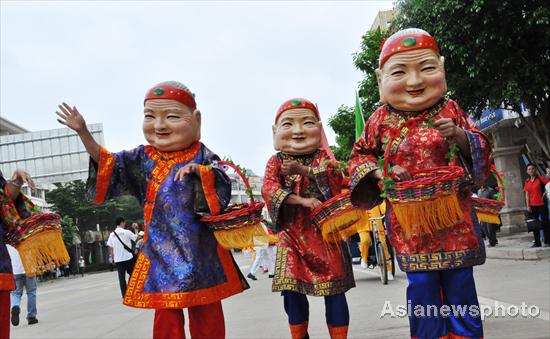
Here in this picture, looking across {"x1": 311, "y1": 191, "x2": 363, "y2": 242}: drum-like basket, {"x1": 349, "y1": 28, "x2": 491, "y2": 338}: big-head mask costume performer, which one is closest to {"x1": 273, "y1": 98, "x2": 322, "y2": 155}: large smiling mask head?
{"x1": 311, "y1": 191, "x2": 363, "y2": 242}: drum-like basket

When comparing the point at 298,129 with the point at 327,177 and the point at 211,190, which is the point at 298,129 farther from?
the point at 211,190

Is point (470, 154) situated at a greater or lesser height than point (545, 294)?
greater

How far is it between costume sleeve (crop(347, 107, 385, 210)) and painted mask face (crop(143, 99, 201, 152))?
42.4 inches

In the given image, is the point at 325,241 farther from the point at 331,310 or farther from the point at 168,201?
the point at 168,201

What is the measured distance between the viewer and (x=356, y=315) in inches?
261

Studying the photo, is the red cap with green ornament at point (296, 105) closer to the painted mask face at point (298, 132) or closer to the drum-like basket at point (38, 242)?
the painted mask face at point (298, 132)

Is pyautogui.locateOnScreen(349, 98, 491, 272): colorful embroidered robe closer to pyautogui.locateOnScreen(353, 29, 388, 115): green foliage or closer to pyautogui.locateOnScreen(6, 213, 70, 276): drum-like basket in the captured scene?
pyautogui.locateOnScreen(6, 213, 70, 276): drum-like basket

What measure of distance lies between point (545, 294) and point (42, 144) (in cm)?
2094

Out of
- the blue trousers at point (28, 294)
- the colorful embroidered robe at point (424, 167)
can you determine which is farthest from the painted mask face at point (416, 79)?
the blue trousers at point (28, 294)

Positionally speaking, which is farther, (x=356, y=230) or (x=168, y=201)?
(x=356, y=230)

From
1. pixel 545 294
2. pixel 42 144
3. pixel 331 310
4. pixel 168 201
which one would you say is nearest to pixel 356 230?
pixel 331 310

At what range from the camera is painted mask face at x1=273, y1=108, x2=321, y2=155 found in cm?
452

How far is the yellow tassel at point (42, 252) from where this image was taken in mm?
4008

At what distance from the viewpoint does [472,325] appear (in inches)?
129
